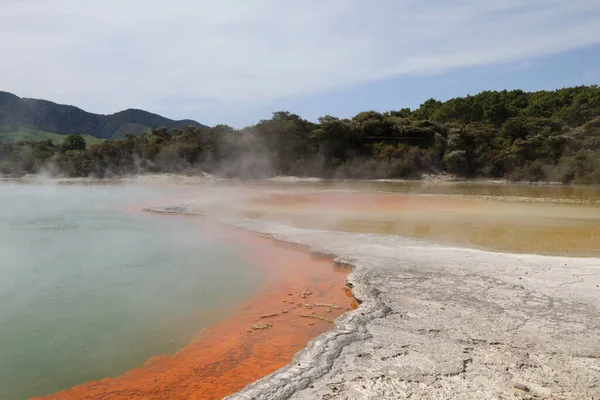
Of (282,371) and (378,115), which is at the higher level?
(378,115)

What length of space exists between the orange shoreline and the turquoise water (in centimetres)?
25

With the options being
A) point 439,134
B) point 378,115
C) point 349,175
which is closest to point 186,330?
point 349,175

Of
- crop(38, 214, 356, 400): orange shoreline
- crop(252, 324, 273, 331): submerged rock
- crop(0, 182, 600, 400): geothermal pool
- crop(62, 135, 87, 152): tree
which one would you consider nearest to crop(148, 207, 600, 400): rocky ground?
crop(38, 214, 356, 400): orange shoreline

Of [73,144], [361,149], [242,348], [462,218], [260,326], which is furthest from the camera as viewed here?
[73,144]

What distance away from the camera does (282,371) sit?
13.4 ft

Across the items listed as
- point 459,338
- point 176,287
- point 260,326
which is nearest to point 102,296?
point 176,287

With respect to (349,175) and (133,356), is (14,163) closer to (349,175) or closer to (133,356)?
(349,175)

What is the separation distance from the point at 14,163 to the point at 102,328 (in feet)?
160

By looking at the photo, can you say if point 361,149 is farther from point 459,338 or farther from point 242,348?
point 459,338

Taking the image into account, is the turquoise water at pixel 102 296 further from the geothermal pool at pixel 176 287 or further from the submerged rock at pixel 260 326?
the submerged rock at pixel 260 326

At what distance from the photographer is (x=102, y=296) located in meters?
7.09

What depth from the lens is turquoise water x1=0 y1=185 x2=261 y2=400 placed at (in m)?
4.92

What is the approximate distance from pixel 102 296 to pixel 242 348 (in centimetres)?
307

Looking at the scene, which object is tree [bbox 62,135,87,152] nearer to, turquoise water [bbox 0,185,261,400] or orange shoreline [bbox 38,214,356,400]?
turquoise water [bbox 0,185,261,400]
